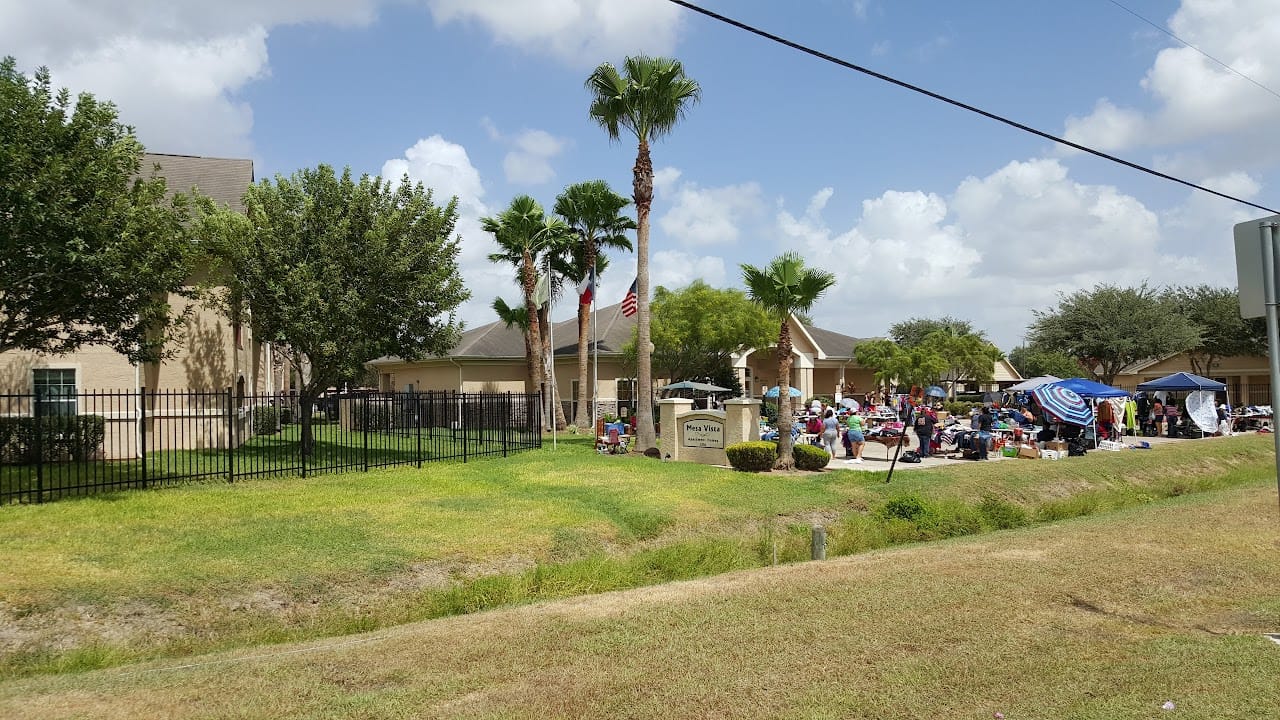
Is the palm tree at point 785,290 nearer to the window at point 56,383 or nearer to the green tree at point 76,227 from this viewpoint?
the green tree at point 76,227

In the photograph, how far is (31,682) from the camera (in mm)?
7008

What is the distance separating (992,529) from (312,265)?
15767 mm

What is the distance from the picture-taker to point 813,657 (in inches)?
253

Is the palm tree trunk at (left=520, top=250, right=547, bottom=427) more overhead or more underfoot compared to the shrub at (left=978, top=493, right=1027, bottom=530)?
more overhead

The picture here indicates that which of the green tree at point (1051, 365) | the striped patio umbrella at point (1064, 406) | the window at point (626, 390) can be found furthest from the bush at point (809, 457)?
the green tree at point (1051, 365)

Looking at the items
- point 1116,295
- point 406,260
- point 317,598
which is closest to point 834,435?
point 406,260

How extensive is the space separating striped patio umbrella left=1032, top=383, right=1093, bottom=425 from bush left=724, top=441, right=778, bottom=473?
9193mm

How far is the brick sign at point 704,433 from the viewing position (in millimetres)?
22250

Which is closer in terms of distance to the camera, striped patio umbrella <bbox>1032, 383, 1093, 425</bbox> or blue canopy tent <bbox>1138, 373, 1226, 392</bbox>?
striped patio umbrella <bbox>1032, 383, 1093, 425</bbox>

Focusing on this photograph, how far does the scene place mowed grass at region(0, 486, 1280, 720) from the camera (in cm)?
547

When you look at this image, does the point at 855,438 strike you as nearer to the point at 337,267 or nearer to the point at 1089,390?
the point at 1089,390

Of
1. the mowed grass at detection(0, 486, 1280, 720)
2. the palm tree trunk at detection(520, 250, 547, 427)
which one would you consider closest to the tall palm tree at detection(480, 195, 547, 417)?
the palm tree trunk at detection(520, 250, 547, 427)

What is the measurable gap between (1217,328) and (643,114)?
1783 inches

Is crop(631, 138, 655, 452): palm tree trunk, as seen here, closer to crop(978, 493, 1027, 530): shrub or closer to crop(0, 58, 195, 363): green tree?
crop(978, 493, 1027, 530): shrub
